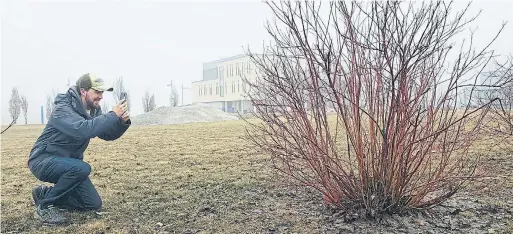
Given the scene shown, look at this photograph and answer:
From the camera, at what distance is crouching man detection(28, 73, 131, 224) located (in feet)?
11.4

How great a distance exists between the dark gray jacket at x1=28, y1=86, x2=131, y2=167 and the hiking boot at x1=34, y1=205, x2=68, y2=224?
429 mm

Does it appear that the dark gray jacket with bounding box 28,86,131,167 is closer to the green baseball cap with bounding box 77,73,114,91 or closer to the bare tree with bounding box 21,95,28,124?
the green baseball cap with bounding box 77,73,114,91

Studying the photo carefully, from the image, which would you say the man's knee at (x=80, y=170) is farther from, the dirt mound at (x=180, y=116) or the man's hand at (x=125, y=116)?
the dirt mound at (x=180, y=116)

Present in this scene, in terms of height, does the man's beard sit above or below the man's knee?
above

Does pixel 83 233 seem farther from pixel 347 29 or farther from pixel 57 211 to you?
pixel 347 29

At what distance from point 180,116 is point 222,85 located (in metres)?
22.5

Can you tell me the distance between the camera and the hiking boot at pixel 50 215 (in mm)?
3518

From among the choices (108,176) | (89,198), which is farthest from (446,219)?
(108,176)

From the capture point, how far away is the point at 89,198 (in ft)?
12.7

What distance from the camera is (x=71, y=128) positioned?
3.47 meters

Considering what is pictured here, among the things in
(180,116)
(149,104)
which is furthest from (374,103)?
(149,104)

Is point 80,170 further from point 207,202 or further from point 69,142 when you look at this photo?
point 207,202

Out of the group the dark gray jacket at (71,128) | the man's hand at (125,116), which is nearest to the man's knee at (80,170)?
the dark gray jacket at (71,128)

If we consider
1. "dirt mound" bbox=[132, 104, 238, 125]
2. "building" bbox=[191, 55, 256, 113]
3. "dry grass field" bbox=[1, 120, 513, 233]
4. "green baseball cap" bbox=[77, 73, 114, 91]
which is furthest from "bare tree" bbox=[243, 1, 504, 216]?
"building" bbox=[191, 55, 256, 113]
